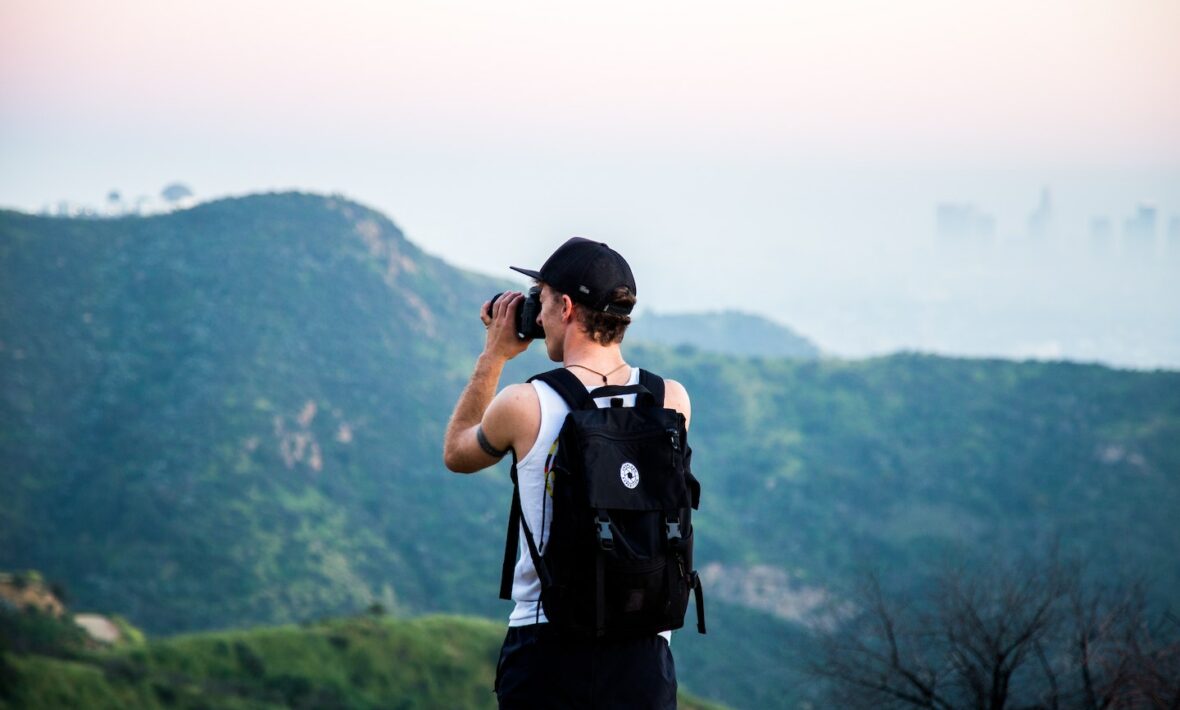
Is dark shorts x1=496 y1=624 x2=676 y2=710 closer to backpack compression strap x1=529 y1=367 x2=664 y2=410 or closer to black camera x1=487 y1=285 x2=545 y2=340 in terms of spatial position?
backpack compression strap x1=529 y1=367 x2=664 y2=410

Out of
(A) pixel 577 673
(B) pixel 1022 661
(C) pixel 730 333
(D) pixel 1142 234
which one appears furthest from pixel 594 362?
(D) pixel 1142 234

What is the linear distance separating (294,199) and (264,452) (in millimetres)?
29991

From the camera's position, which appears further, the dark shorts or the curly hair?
the curly hair

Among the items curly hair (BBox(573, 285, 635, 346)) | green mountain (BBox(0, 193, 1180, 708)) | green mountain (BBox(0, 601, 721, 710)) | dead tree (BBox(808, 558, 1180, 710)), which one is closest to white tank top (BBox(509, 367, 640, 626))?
curly hair (BBox(573, 285, 635, 346))

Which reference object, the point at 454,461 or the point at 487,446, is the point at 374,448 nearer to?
the point at 454,461

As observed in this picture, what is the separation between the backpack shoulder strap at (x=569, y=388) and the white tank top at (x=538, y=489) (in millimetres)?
16

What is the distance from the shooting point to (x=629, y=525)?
3.30 meters

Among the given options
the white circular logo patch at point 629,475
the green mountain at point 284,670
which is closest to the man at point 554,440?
the white circular logo patch at point 629,475

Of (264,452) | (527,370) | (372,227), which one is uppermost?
(372,227)

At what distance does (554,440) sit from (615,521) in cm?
30

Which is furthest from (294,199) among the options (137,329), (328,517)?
(328,517)

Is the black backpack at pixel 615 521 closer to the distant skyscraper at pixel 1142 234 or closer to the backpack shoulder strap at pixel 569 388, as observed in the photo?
the backpack shoulder strap at pixel 569 388

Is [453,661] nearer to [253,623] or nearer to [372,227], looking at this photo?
[253,623]

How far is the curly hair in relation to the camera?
3.50 meters
